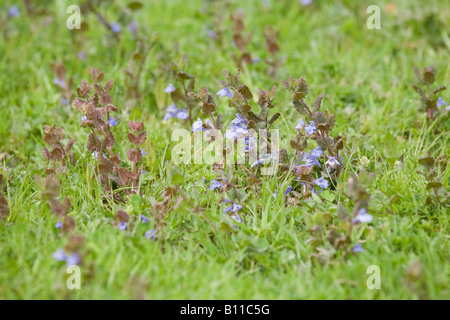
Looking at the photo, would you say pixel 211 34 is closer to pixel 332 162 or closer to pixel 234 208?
pixel 332 162

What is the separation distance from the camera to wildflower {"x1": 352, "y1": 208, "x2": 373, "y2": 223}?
2.19 metres

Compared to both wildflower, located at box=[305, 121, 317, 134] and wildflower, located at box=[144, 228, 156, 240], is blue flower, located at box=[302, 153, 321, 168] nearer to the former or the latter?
wildflower, located at box=[305, 121, 317, 134]

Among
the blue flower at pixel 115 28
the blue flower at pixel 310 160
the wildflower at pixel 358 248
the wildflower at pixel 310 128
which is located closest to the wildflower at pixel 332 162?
the blue flower at pixel 310 160

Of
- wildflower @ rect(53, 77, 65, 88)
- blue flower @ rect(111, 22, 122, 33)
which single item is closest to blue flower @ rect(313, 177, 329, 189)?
wildflower @ rect(53, 77, 65, 88)

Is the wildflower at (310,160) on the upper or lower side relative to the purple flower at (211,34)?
lower

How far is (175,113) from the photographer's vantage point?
10.6 ft

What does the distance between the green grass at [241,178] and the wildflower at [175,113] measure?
118 millimetres

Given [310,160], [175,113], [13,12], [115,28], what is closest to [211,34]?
[115,28]

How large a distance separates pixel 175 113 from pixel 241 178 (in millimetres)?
758

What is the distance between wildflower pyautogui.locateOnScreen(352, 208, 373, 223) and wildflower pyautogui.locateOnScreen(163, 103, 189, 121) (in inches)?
52.8

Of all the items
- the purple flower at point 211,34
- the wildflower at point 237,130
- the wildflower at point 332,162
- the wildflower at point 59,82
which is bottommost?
the wildflower at point 332,162

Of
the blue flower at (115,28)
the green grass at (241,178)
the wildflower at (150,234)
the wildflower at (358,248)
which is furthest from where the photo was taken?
the blue flower at (115,28)

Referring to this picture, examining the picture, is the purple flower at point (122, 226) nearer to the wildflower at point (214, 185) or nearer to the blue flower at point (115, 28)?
the wildflower at point (214, 185)

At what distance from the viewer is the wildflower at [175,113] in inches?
124
